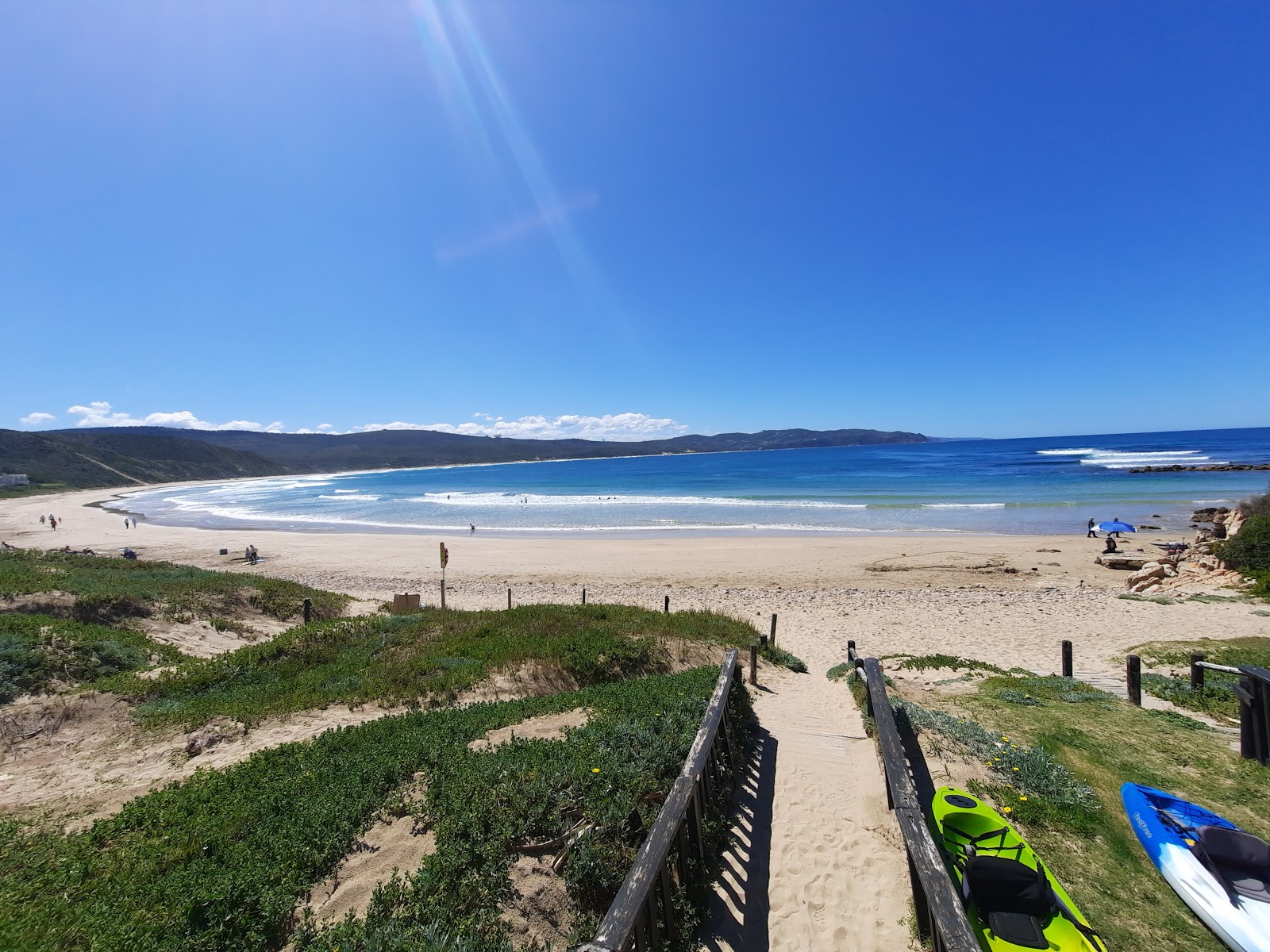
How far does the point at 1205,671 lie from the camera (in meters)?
9.52

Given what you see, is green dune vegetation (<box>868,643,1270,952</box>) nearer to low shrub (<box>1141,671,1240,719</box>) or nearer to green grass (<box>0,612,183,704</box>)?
low shrub (<box>1141,671,1240,719</box>)

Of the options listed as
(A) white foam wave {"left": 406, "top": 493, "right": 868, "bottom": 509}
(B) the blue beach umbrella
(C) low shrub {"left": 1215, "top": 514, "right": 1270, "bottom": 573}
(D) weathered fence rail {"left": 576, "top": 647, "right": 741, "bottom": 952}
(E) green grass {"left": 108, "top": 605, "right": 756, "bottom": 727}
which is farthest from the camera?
(A) white foam wave {"left": 406, "top": 493, "right": 868, "bottom": 509}

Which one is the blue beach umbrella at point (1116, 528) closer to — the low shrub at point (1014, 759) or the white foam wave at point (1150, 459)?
the low shrub at point (1014, 759)

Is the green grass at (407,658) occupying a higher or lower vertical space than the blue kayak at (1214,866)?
lower

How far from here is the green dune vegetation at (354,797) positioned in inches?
149

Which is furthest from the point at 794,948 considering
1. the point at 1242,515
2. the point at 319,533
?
the point at 319,533

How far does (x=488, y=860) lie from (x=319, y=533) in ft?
145

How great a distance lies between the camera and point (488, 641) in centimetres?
1169

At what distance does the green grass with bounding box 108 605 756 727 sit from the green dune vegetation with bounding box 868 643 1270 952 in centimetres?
533

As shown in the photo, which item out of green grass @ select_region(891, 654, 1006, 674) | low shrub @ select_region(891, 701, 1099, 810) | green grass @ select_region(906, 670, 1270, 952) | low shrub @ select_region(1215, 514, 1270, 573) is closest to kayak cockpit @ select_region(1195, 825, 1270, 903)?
green grass @ select_region(906, 670, 1270, 952)

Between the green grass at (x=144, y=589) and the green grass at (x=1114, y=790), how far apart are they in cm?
1664

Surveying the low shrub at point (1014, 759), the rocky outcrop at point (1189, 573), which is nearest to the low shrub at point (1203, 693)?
the low shrub at point (1014, 759)

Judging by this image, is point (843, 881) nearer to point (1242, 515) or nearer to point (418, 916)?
point (418, 916)

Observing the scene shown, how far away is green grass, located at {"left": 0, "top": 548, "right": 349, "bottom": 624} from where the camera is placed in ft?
42.0
